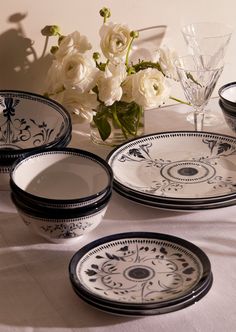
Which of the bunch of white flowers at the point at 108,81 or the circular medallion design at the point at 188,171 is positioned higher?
the bunch of white flowers at the point at 108,81

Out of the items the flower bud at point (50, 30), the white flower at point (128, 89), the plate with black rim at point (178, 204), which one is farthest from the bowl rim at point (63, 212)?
the flower bud at point (50, 30)

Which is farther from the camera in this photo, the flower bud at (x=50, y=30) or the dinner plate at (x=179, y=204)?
the flower bud at (x=50, y=30)

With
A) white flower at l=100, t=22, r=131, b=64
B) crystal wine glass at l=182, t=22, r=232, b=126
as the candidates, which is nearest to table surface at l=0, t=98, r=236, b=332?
white flower at l=100, t=22, r=131, b=64

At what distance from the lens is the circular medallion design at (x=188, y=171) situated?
3.78 feet

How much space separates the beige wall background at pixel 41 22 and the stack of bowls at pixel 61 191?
36 centimetres

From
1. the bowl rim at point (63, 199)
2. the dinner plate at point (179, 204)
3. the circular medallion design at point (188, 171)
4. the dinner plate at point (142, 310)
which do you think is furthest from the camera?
the circular medallion design at point (188, 171)

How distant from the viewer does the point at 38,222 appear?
0.96m

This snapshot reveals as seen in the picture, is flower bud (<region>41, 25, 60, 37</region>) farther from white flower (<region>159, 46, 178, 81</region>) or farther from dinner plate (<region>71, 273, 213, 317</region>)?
dinner plate (<region>71, 273, 213, 317</region>)

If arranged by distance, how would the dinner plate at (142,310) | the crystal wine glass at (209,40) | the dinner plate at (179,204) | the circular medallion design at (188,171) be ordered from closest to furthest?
the dinner plate at (142,310), the dinner plate at (179,204), the circular medallion design at (188,171), the crystal wine glass at (209,40)

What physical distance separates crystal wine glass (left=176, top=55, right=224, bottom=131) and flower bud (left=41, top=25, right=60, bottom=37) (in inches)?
8.7

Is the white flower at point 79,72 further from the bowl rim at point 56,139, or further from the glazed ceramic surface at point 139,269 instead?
the glazed ceramic surface at point 139,269

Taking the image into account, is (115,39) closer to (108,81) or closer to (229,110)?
(108,81)

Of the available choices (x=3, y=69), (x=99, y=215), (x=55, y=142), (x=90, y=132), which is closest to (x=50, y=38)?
(x=3, y=69)

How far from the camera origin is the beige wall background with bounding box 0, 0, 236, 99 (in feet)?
4.50
